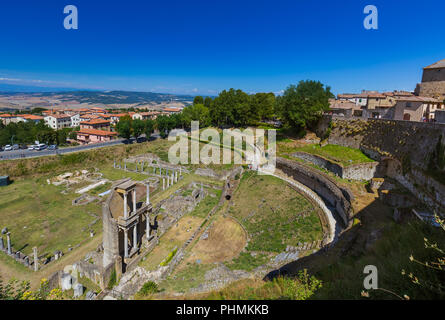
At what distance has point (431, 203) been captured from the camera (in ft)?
46.0

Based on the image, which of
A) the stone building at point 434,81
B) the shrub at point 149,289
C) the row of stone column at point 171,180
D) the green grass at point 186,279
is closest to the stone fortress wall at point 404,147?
the stone building at point 434,81

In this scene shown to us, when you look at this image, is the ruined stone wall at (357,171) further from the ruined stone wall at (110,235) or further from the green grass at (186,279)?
the ruined stone wall at (110,235)

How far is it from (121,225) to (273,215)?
495 inches

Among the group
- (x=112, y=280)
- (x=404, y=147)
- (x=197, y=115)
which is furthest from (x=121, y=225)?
(x=197, y=115)

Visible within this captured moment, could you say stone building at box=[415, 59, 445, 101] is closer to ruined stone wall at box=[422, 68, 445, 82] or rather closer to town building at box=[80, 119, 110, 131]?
ruined stone wall at box=[422, 68, 445, 82]

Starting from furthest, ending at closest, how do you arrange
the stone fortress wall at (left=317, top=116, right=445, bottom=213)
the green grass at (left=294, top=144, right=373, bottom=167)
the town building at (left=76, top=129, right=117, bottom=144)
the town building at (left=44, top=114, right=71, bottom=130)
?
the town building at (left=44, top=114, right=71, bottom=130) < the town building at (left=76, top=129, right=117, bottom=144) < the green grass at (left=294, top=144, right=373, bottom=167) < the stone fortress wall at (left=317, top=116, right=445, bottom=213)

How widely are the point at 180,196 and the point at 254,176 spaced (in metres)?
9.95

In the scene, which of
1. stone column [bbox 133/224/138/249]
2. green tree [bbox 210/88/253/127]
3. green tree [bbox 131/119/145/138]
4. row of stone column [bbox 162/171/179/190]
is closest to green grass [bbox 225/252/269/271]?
stone column [bbox 133/224/138/249]

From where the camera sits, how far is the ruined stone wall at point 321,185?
691 inches

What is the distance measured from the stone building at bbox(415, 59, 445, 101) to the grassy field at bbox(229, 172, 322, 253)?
24024 mm

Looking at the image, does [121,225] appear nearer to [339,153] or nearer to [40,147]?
[339,153]

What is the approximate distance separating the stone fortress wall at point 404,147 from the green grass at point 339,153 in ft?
2.79

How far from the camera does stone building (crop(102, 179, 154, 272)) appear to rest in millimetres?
14211
